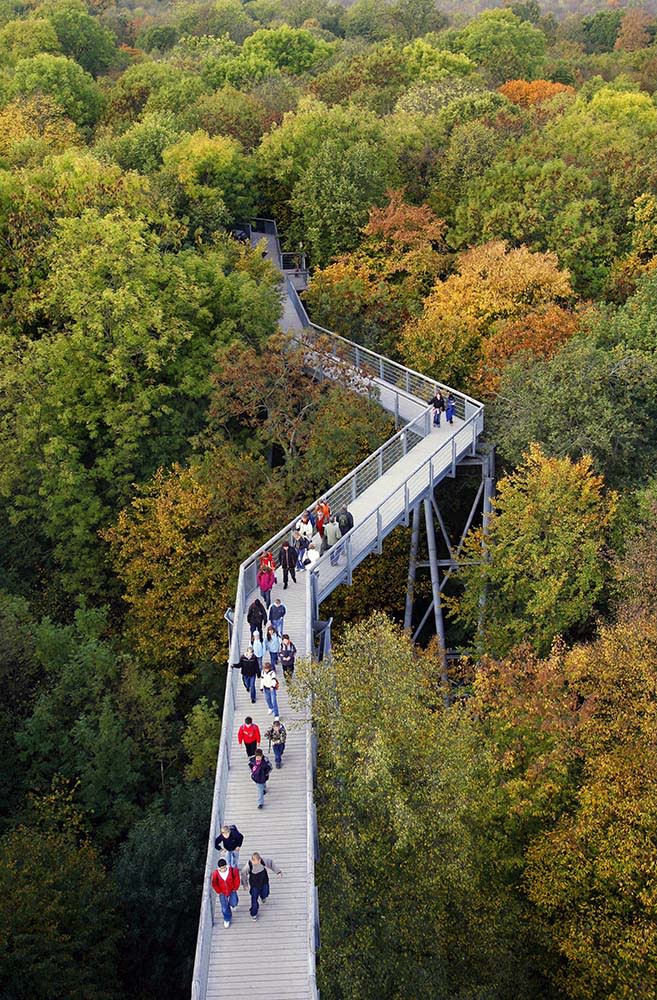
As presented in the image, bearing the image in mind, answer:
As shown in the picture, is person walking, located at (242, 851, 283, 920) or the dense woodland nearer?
person walking, located at (242, 851, 283, 920)

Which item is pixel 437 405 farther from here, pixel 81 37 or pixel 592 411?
pixel 81 37

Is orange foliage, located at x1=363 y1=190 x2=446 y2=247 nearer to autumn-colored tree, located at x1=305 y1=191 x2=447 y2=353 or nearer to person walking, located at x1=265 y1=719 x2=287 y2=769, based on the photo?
autumn-colored tree, located at x1=305 y1=191 x2=447 y2=353

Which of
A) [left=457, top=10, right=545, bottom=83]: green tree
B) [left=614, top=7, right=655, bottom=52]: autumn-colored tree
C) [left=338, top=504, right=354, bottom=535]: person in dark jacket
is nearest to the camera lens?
[left=338, top=504, right=354, bottom=535]: person in dark jacket

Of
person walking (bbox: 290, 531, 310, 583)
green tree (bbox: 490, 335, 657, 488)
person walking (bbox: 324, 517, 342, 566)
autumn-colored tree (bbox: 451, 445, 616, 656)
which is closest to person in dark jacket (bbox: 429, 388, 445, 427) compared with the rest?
green tree (bbox: 490, 335, 657, 488)

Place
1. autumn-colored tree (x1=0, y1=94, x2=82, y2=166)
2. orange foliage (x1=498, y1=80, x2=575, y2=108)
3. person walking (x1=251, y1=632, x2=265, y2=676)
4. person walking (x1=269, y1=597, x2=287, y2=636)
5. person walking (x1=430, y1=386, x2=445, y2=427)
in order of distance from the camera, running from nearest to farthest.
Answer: person walking (x1=251, y1=632, x2=265, y2=676), person walking (x1=269, y1=597, x2=287, y2=636), person walking (x1=430, y1=386, x2=445, y2=427), autumn-colored tree (x1=0, y1=94, x2=82, y2=166), orange foliage (x1=498, y1=80, x2=575, y2=108)

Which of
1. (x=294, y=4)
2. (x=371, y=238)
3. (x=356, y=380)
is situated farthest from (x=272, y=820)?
(x=294, y=4)

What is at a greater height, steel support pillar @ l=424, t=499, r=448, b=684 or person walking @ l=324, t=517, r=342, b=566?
person walking @ l=324, t=517, r=342, b=566

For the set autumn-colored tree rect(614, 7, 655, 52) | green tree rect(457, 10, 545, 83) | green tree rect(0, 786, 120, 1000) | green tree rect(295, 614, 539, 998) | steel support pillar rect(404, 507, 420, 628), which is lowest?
steel support pillar rect(404, 507, 420, 628)

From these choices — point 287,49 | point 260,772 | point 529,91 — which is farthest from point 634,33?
point 260,772

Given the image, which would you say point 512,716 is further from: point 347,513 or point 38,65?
point 38,65
